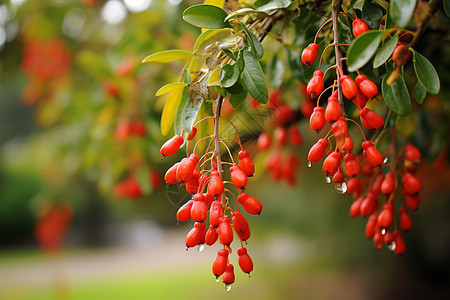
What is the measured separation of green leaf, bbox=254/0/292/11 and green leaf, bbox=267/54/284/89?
1.51ft

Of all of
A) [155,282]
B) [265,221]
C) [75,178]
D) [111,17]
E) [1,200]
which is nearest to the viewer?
[111,17]

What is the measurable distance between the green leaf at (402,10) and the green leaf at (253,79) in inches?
10.9

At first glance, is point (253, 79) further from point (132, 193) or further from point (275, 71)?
point (132, 193)

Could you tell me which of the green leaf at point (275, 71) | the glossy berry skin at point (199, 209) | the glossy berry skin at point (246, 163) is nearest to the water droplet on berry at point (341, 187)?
the glossy berry skin at point (246, 163)

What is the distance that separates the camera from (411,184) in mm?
1126

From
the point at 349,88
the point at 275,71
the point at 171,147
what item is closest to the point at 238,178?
the point at 171,147

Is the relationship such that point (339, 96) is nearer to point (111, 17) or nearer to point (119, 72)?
point (119, 72)

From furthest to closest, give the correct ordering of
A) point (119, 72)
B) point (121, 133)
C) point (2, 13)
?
point (2, 13) → point (119, 72) → point (121, 133)

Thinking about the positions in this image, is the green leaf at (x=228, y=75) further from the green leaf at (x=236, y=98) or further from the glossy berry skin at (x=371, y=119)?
the glossy berry skin at (x=371, y=119)

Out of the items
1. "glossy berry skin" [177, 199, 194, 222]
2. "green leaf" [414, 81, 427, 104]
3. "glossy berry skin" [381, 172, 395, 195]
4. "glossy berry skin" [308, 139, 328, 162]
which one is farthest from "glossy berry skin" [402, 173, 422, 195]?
"glossy berry skin" [177, 199, 194, 222]

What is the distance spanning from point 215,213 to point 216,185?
52 mm

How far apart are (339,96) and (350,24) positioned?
0.28 meters

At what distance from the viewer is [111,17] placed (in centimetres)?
398

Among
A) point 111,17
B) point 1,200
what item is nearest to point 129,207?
point 1,200
